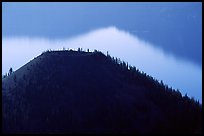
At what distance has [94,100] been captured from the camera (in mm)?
29672

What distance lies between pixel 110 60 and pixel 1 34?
19.5 metres

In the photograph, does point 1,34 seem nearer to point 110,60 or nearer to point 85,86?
point 85,86

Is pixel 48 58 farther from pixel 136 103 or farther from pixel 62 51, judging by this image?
pixel 136 103

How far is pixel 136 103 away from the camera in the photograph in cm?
3022

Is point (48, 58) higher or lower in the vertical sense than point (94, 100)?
higher

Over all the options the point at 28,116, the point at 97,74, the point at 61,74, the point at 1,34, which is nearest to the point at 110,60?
the point at 97,74

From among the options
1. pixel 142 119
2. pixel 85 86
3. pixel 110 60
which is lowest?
pixel 142 119

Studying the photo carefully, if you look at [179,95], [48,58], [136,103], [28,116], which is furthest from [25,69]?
[179,95]

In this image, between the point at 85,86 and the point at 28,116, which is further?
the point at 85,86

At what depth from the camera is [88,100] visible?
29641 millimetres

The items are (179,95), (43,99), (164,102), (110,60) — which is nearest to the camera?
(43,99)

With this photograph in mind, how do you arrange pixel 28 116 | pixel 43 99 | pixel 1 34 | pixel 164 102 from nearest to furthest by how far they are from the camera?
pixel 1 34 < pixel 28 116 < pixel 43 99 < pixel 164 102

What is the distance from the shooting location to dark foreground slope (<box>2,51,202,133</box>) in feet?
87.6

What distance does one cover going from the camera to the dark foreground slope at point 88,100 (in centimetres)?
2669
